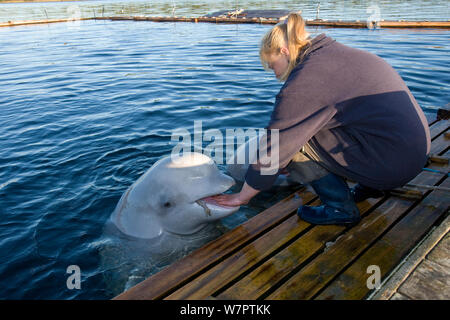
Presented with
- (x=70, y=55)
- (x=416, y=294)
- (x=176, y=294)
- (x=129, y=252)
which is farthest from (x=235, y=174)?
(x=70, y=55)

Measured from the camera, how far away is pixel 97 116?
8.52m

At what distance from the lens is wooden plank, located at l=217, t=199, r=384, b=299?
264 centimetres

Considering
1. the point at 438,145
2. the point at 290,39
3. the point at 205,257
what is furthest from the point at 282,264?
the point at 438,145

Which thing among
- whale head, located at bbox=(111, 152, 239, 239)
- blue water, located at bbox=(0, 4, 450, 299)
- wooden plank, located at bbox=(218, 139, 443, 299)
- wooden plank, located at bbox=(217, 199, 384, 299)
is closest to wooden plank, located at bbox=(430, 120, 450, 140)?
blue water, located at bbox=(0, 4, 450, 299)

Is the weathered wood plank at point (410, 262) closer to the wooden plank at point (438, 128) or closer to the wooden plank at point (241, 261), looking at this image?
the wooden plank at point (241, 261)

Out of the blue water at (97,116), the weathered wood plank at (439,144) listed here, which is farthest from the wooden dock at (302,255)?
the weathered wood plank at (439,144)

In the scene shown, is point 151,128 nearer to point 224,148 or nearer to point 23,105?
point 224,148

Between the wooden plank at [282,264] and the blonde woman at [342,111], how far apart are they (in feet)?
1.85

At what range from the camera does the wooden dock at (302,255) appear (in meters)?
2.64

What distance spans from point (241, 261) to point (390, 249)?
4.01ft

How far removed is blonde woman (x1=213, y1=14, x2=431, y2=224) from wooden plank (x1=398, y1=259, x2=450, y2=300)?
76cm

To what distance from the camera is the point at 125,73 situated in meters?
12.6

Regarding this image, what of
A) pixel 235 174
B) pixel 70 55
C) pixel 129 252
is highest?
pixel 70 55
